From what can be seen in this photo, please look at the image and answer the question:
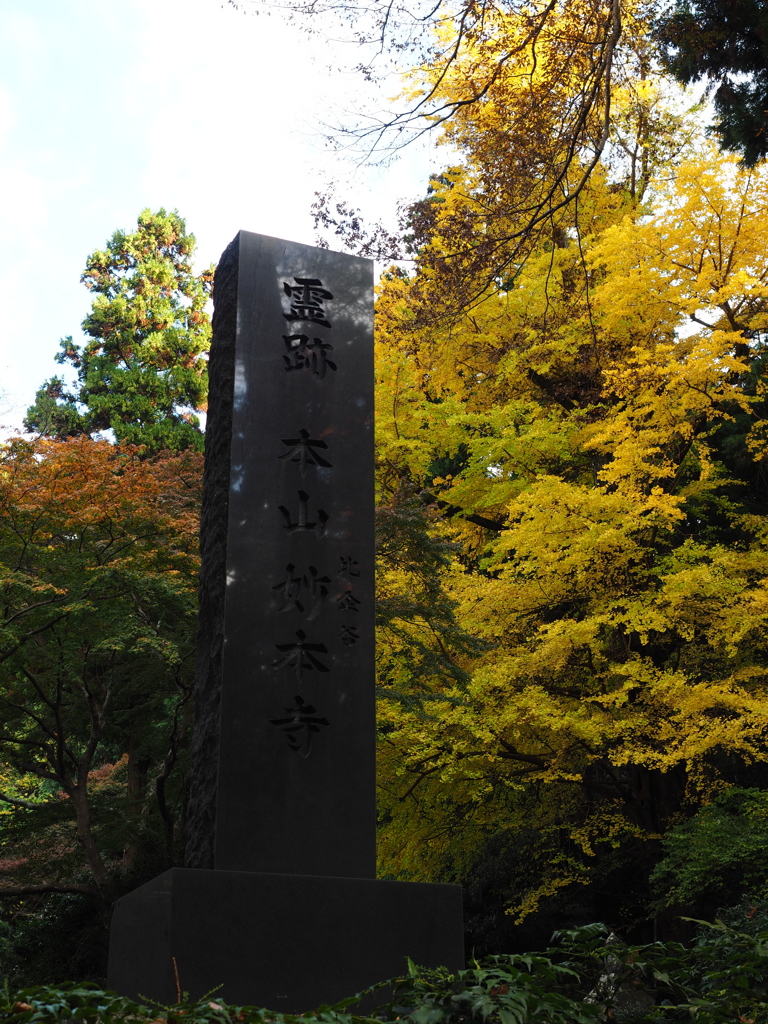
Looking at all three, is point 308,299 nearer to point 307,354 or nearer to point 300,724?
point 307,354

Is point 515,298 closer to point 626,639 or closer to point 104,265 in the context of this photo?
point 626,639

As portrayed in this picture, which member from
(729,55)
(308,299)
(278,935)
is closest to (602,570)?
(729,55)

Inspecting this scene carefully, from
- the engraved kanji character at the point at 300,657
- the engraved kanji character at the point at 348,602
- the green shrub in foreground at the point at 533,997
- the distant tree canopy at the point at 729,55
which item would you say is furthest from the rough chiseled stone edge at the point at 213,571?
the distant tree canopy at the point at 729,55

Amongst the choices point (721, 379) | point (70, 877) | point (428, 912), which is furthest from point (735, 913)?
point (70, 877)

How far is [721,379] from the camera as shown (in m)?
11.6

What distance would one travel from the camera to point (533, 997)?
220 centimetres

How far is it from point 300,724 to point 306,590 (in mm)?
609

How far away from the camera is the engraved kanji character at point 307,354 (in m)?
4.75

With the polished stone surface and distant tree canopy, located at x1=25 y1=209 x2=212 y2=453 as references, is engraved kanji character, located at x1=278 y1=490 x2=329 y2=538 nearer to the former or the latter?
the polished stone surface

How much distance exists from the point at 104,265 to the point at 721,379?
19.1 meters

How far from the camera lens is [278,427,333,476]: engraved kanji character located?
180 inches

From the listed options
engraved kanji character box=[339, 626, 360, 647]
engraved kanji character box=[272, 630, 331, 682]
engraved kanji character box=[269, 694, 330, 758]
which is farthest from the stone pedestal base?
engraved kanji character box=[339, 626, 360, 647]

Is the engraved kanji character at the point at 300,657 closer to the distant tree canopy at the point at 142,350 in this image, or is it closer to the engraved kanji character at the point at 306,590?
the engraved kanji character at the point at 306,590

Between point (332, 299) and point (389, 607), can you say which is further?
point (389, 607)
